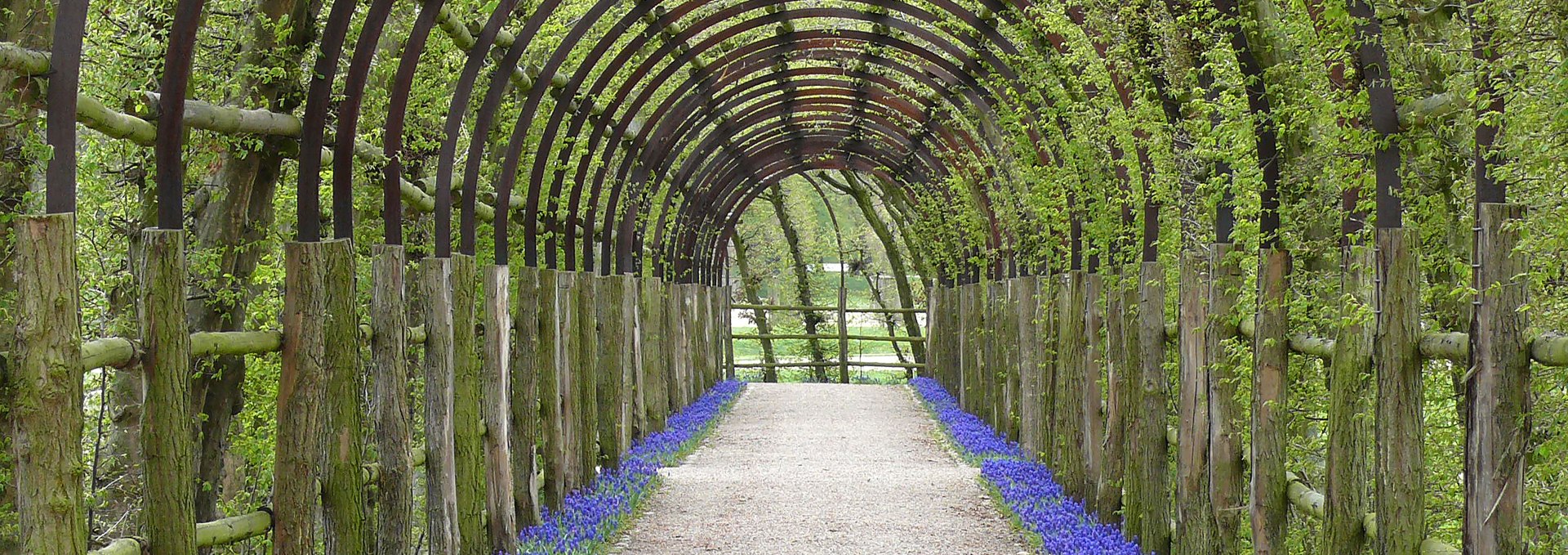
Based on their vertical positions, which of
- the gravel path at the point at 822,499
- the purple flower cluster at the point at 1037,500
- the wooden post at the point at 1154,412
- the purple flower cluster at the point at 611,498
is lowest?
the gravel path at the point at 822,499

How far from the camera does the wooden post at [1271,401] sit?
552 centimetres

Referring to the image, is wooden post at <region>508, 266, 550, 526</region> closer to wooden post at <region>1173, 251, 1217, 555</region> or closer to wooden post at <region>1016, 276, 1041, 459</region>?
wooden post at <region>1173, 251, 1217, 555</region>

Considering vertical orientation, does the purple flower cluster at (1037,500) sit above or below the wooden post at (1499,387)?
below

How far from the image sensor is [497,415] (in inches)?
325

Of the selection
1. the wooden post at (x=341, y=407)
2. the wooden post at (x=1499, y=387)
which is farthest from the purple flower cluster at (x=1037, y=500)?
the wooden post at (x=1499, y=387)

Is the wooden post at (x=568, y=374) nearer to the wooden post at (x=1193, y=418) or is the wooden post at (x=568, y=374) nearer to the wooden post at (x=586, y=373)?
the wooden post at (x=586, y=373)

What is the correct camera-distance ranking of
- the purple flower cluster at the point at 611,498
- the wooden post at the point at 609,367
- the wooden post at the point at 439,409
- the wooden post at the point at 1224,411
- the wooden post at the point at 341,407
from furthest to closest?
the wooden post at the point at 609,367 → the purple flower cluster at the point at 611,498 → the wooden post at the point at 439,409 → the wooden post at the point at 1224,411 → the wooden post at the point at 341,407

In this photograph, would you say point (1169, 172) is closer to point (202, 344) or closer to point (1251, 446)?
point (1251, 446)

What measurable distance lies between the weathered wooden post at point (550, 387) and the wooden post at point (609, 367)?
227 cm

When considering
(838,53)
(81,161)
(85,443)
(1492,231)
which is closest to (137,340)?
(81,161)

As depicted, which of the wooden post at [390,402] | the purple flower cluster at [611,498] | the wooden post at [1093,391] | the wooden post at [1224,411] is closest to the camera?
the wooden post at [390,402]

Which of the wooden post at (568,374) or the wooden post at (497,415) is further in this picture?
the wooden post at (568,374)

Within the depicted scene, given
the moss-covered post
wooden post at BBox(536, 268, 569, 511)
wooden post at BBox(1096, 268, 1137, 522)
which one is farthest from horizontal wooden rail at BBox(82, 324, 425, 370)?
wooden post at BBox(1096, 268, 1137, 522)

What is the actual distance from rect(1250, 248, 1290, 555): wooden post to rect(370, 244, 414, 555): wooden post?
11.2 feet
